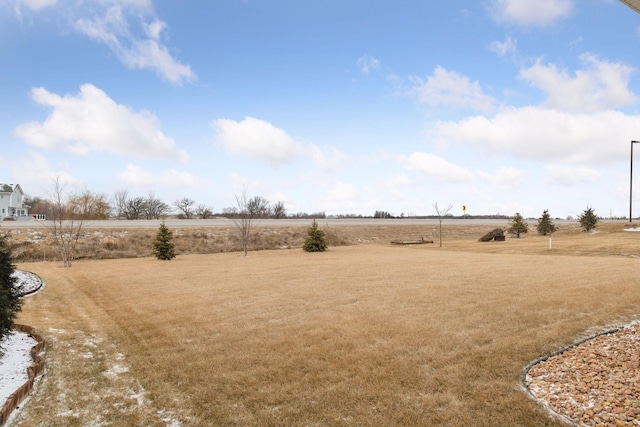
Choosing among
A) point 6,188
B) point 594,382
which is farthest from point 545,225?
point 6,188

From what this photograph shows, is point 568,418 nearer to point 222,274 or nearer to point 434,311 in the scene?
point 434,311

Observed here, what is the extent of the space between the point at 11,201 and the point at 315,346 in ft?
256

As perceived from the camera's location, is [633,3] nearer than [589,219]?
Yes

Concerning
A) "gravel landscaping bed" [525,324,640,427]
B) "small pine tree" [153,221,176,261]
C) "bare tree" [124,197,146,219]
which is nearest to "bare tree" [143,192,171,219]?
"bare tree" [124,197,146,219]

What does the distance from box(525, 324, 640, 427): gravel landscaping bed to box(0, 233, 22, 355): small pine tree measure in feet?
25.5

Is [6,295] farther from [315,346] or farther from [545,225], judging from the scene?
[545,225]

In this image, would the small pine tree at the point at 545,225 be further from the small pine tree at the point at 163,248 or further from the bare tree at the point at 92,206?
the bare tree at the point at 92,206

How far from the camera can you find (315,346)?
21.9 feet

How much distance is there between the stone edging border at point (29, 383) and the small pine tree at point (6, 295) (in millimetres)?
557

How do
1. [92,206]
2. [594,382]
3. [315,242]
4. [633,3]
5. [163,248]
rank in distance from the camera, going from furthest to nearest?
[92,206], [315,242], [163,248], [594,382], [633,3]

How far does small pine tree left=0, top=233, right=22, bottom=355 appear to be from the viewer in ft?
19.4

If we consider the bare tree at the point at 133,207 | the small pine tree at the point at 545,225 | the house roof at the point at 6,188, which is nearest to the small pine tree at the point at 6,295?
the small pine tree at the point at 545,225

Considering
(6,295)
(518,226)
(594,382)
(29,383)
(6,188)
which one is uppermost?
(6,188)

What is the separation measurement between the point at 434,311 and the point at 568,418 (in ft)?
14.6
